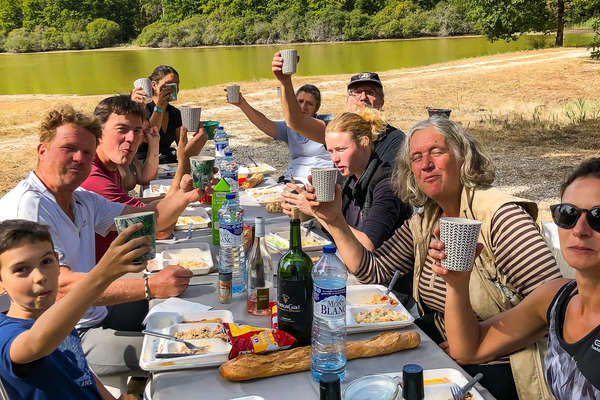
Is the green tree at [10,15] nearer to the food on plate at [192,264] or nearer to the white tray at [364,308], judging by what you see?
the food on plate at [192,264]

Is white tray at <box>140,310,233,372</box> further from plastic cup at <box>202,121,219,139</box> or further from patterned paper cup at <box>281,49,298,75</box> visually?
patterned paper cup at <box>281,49,298,75</box>

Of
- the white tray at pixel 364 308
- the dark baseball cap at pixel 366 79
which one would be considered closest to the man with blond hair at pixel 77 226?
the white tray at pixel 364 308

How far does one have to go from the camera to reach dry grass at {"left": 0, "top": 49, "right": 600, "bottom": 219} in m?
9.97

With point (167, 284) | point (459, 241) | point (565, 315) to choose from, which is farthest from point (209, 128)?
point (565, 315)

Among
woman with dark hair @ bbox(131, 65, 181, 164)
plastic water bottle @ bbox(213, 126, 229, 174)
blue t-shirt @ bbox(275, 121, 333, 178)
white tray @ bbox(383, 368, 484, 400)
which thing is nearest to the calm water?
woman with dark hair @ bbox(131, 65, 181, 164)

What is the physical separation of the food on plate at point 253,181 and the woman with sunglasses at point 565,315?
9.77ft

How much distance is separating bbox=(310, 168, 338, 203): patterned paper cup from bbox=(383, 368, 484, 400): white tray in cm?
91

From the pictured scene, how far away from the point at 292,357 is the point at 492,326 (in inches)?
30.9

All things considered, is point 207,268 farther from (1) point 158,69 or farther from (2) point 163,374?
(1) point 158,69

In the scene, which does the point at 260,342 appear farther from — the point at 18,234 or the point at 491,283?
the point at 491,283

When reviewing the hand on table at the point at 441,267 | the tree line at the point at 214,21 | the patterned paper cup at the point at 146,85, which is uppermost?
the tree line at the point at 214,21

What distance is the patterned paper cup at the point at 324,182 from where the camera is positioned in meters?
2.49

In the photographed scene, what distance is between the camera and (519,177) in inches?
356

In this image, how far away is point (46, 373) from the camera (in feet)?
6.34
